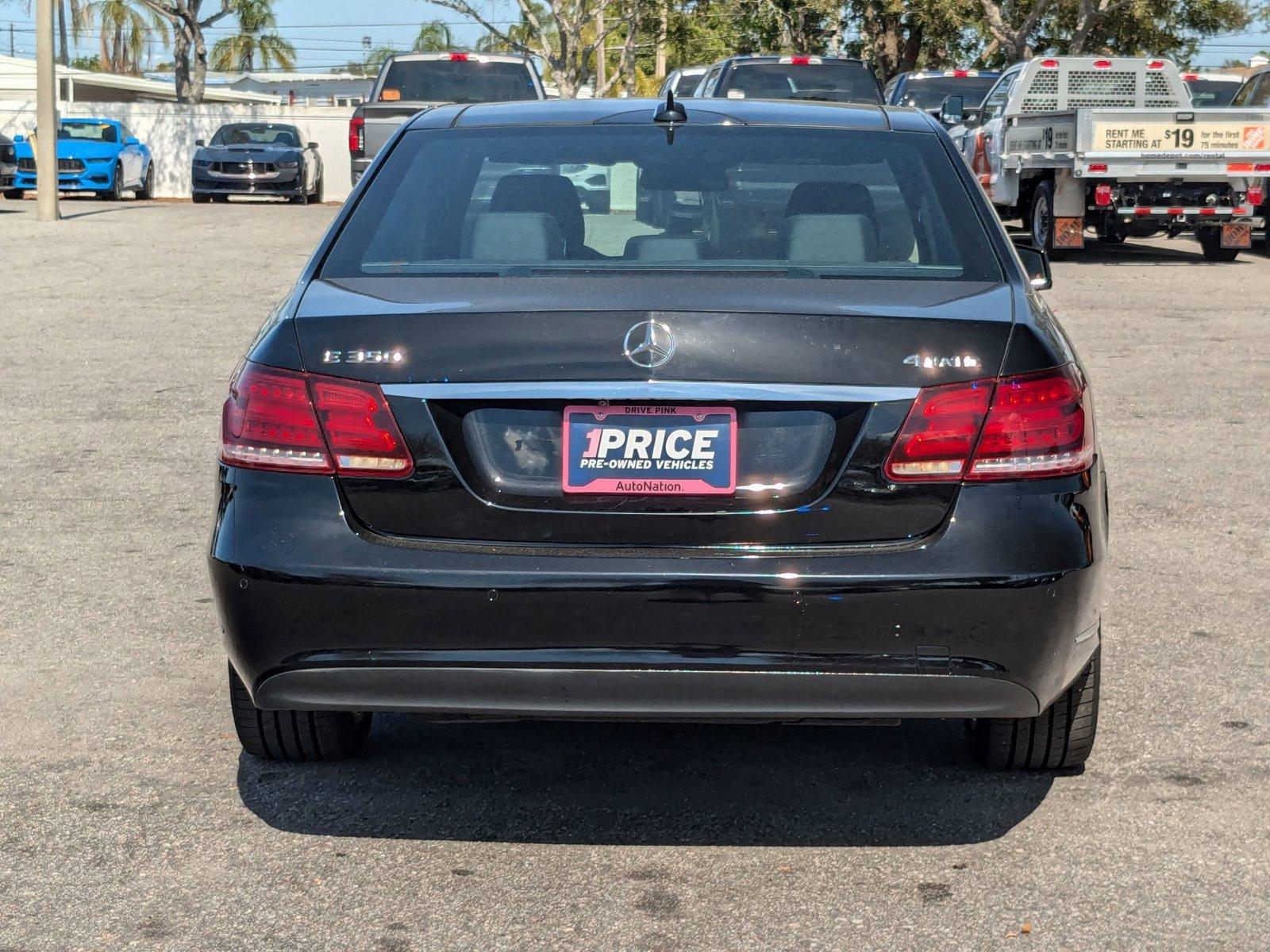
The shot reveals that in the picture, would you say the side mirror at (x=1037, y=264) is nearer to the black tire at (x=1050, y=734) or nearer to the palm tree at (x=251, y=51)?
the black tire at (x=1050, y=734)

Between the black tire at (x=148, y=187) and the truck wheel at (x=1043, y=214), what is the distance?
Answer: 763 inches

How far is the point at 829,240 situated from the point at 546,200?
681mm

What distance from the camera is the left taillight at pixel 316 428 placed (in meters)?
3.49

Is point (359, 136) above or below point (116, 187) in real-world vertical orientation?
above

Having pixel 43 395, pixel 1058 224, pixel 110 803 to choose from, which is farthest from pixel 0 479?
pixel 1058 224

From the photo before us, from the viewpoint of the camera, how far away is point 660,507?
343 cm

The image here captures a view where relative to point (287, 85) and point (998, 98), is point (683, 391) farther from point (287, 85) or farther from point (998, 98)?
point (287, 85)

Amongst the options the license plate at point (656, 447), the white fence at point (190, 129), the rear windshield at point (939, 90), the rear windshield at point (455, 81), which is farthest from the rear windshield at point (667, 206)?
the white fence at point (190, 129)

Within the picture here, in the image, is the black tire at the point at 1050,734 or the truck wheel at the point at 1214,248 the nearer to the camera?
the black tire at the point at 1050,734

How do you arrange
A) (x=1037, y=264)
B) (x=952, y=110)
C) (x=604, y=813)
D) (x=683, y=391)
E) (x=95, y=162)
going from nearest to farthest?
(x=683, y=391) → (x=604, y=813) → (x=1037, y=264) → (x=952, y=110) → (x=95, y=162)

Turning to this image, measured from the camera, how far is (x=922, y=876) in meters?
3.68

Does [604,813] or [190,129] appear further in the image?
[190,129]

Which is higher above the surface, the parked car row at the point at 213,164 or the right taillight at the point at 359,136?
the right taillight at the point at 359,136

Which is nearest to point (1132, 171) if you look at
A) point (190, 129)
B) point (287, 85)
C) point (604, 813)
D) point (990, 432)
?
point (604, 813)
